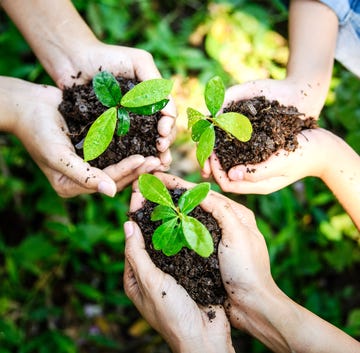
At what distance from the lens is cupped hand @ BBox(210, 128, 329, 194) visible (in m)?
1.68

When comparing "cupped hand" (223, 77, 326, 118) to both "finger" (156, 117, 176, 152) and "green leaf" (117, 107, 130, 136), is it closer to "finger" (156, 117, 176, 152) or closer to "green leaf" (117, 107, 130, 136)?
"finger" (156, 117, 176, 152)

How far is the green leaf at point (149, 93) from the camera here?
4.57 ft

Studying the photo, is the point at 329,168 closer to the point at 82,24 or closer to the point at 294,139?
the point at 294,139

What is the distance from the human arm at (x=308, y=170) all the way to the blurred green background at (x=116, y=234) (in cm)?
56

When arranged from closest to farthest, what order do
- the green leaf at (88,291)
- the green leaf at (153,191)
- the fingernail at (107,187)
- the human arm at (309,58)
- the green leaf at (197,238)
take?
the green leaf at (197,238) < the green leaf at (153,191) < the fingernail at (107,187) < the human arm at (309,58) < the green leaf at (88,291)

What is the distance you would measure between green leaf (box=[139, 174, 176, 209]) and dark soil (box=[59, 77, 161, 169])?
35 cm

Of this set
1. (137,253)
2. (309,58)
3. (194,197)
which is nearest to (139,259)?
(137,253)

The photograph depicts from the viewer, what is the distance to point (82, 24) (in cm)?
192

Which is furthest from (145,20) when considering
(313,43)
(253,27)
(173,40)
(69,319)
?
(69,319)

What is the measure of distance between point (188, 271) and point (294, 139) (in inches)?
25.8

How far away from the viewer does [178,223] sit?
1.40 metres

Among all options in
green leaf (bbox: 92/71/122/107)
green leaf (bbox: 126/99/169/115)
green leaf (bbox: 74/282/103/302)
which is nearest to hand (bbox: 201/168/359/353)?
green leaf (bbox: 126/99/169/115)

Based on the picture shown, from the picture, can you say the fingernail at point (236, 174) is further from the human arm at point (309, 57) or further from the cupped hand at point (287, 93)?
the human arm at point (309, 57)

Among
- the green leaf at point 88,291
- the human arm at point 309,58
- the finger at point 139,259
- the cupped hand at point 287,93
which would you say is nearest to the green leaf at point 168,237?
the finger at point 139,259
